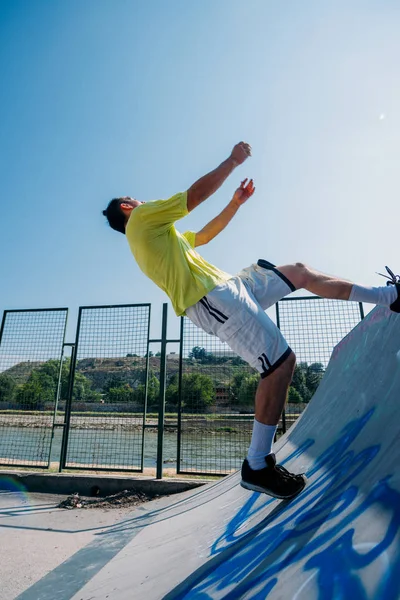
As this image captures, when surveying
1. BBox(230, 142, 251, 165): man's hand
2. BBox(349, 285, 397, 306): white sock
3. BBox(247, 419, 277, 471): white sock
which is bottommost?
BBox(247, 419, 277, 471): white sock

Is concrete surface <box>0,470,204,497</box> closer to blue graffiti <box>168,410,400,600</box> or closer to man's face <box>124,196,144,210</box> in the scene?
blue graffiti <box>168,410,400,600</box>

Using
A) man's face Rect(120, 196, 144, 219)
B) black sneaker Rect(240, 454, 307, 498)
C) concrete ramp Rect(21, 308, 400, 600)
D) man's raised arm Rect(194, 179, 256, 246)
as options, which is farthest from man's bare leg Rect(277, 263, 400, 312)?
man's face Rect(120, 196, 144, 219)

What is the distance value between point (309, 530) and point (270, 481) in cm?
48

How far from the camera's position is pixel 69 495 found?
5.87 m

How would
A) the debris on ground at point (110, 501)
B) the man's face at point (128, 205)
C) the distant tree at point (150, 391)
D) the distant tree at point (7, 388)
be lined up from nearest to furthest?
the man's face at point (128, 205), the debris on ground at point (110, 501), the distant tree at point (150, 391), the distant tree at point (7, 388)

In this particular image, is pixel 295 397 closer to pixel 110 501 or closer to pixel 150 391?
pixel 150 391

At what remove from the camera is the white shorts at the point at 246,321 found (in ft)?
7.20

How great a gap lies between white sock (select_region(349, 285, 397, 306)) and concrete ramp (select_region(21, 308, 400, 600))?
1.96 feet

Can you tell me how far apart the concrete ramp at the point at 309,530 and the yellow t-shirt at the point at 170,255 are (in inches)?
52.7

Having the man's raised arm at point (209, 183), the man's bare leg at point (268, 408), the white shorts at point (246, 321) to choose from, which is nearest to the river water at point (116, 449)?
the man's bare leg at point (268, 408)

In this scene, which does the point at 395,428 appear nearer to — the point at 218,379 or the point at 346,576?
the point at 346,576

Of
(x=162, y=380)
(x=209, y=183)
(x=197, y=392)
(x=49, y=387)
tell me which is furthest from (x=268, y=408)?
(x=49, y=387)

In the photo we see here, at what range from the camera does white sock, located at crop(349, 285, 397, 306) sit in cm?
229

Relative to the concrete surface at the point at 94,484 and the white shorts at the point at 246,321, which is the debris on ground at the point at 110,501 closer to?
the concrete surface at the point at 94,484
